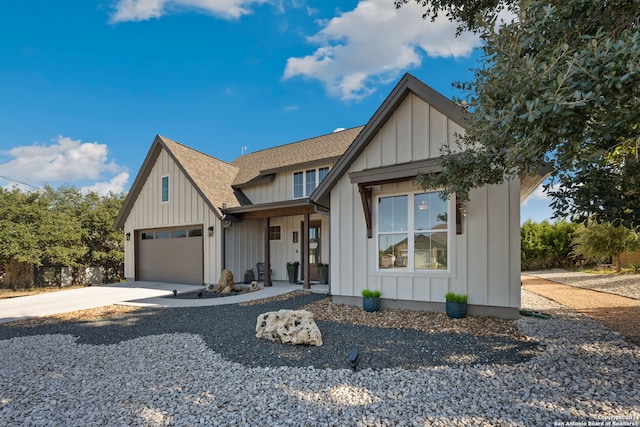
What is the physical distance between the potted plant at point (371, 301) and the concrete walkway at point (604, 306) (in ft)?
13.9

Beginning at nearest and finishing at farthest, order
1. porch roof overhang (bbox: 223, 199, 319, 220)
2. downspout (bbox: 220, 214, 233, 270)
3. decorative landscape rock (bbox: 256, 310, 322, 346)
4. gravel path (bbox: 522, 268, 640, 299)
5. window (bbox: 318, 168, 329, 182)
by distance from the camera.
→ decorative landscape rock (bbox: 256, 310, 322, 346) → gravel path (bbox: 522, 268, 640, 299) → porch roof overhang (bbox: 223, 199, 319, 220) → downspout (bbox: 220, 214, 233, 270) → window (bbox: 318, 168, 329, 182)

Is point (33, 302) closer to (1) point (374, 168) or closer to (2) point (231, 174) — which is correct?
(2) point (231, 174)

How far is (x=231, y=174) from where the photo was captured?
1541 cm

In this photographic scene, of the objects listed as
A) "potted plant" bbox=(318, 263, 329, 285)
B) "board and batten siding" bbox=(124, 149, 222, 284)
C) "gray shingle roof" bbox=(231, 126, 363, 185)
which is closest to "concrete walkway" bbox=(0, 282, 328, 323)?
"potted plant" bbox=(318, 263, 329, 285)

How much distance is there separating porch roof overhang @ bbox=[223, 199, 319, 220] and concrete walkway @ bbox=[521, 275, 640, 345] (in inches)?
299

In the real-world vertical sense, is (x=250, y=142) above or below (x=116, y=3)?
below

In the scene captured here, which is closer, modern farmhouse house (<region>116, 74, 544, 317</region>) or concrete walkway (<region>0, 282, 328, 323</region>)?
modern farmhouse house (<region>116, 74, 544, 317</region>)

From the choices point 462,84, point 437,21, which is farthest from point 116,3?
point 462,84

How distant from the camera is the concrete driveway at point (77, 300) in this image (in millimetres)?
8312

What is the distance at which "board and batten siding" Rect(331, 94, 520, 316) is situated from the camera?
A: 5984mm

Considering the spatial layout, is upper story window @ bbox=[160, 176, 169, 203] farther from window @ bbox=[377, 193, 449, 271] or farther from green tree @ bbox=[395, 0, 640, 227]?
green tree @ bbox=[395, 0, 640, 227]

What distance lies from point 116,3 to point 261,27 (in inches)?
176

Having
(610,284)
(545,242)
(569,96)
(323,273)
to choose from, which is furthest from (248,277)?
(545,242)

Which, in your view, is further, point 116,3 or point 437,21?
point 116,3
